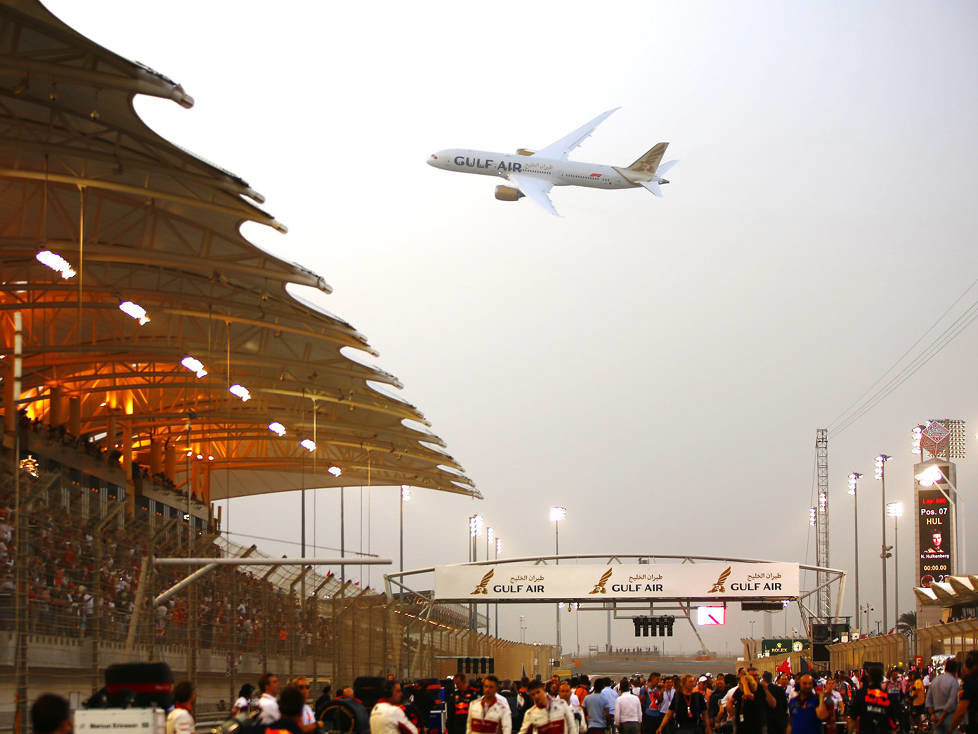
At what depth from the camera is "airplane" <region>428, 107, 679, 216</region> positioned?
50.6m

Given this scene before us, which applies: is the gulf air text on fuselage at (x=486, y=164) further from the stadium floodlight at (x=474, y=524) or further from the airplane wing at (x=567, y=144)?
the stadium floodlight at (x=474, y=524)

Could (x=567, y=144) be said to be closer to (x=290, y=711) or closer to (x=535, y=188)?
(x=535, y=188)

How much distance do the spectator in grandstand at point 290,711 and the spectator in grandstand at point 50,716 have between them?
7.83 feet

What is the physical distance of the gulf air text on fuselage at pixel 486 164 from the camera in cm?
5119

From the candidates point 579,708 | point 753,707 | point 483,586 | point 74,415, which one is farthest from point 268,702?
point 483,586

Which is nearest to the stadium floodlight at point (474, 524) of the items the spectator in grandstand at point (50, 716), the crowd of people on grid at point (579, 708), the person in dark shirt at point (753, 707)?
the crowd of people on grid at point (579, 708)

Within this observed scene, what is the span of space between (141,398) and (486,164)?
15.6m

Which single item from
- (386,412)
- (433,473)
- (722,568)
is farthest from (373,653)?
(722,568)

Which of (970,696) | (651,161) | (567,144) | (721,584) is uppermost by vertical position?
(567,144)

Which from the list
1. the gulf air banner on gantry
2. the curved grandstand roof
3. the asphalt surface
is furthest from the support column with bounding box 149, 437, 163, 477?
the asphalt surface

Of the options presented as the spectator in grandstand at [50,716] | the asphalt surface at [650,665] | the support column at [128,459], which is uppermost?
the support column at [128,459]

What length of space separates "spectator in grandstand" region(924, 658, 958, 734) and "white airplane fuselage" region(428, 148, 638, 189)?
35.7 metres

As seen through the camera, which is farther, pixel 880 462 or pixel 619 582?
pixel 880 462

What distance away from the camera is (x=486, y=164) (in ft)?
169
